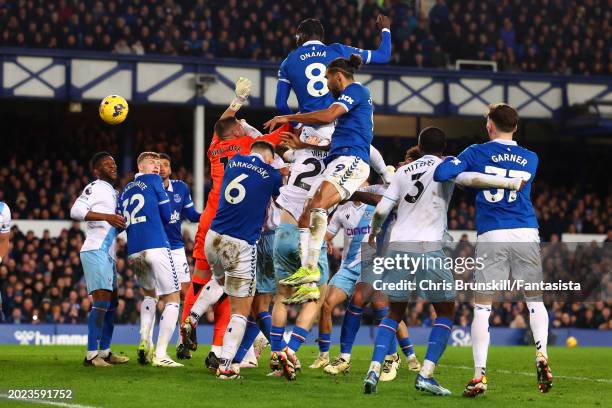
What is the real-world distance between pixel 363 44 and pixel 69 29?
26.8 feet

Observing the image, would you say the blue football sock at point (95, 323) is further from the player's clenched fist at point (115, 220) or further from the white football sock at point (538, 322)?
the white football sock at point (538, 322)

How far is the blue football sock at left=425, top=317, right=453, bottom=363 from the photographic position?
9984mm

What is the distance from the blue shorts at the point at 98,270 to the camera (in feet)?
41.3

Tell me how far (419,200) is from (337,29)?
832 inches

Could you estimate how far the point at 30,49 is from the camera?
27.5 m

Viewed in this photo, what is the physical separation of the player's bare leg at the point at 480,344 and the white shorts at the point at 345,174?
162cm

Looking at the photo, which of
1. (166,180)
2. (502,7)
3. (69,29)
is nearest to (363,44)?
(502,7)

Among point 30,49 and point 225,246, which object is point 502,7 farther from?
point 225,246

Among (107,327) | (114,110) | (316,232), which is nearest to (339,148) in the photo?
(316,232)

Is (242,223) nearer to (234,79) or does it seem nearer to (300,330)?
(300,330)

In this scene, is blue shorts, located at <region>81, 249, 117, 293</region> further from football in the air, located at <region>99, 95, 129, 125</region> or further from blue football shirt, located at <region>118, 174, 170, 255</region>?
football in the air, located at <region>99, 95, 129, 125</region>

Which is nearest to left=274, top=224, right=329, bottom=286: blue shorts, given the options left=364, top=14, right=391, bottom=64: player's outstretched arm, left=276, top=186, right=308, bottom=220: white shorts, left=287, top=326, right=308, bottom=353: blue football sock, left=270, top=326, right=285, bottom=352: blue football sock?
left=276, top=186, right=308, bottom=220: white shorts

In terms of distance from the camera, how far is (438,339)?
10.0 meters

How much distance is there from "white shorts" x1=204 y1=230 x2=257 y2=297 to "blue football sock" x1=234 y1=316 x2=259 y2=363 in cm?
107
